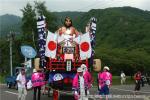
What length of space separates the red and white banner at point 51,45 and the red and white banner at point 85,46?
46.2 inches

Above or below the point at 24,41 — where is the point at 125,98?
below

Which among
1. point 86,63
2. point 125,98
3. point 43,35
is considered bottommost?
point 125,98

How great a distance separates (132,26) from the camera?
14350 cm

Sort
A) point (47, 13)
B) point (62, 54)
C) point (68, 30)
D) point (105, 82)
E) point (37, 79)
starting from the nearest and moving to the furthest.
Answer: point (105, 82) < point (37, 79) < point (62, 54) < point (68, 30) < point (47, 13)

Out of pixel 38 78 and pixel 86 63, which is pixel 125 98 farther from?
pixel 38 78

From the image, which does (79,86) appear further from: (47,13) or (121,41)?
(121,41)

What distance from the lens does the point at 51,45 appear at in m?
19.2

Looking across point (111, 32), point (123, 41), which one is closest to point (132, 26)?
point (111, 32)

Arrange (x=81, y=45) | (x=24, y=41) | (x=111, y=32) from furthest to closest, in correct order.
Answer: (x=111, y=32), (x=24, y=41), (x=81, y=45)

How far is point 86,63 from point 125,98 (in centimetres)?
234

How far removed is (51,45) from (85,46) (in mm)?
1488

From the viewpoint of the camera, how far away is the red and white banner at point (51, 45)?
19000mm

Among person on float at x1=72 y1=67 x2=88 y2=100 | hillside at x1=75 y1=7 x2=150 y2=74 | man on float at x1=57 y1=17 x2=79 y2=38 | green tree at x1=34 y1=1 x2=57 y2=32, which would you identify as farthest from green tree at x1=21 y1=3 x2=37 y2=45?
person on float at x1=72 y1=67 x2=88 y2=100

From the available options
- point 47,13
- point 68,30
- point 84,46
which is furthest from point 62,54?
point 47,13
